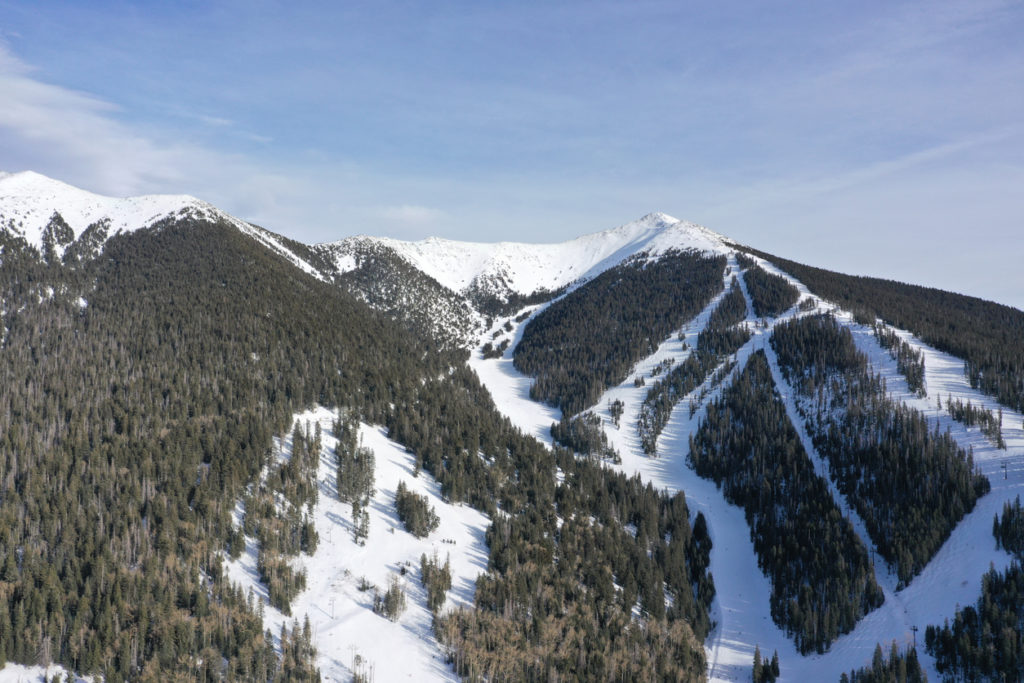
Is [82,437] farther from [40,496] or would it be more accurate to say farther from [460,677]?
[460,677]

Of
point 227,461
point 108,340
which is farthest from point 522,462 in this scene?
point 108,340

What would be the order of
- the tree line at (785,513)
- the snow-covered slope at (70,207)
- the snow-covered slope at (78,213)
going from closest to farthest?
the tree line at (785,513) → the snow-covered slope at (78,213) → the snow-covered slope at (70,207)

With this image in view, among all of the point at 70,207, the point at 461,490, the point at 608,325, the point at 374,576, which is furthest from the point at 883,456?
the point at 70,207

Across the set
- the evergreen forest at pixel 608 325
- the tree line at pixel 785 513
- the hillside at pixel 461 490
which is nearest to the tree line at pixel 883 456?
the hillside at pixel 461 490

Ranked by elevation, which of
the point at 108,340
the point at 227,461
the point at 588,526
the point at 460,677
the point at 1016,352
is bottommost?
the point at 460,677

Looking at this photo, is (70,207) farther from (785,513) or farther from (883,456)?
(883,456)

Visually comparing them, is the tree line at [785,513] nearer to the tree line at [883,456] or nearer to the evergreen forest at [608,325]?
the tree line at [883,456]

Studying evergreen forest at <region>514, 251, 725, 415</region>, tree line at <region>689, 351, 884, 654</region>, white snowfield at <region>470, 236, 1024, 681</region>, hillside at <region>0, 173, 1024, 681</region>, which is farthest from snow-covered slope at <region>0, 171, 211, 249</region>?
tree line at <region>689, 351, 884, 654</region>
